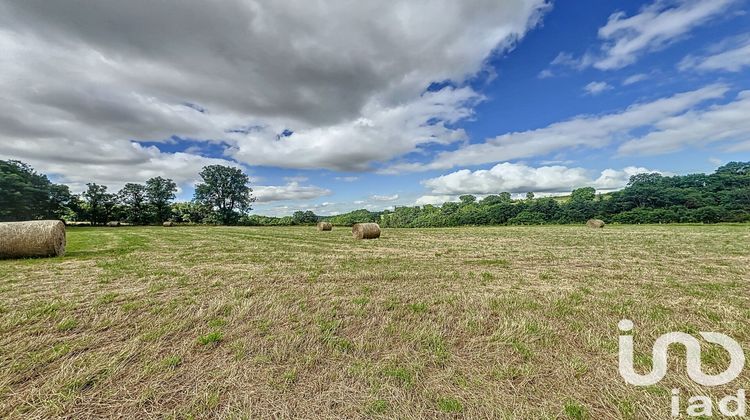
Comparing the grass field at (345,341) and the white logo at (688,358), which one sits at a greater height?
the grass field at (345,341)

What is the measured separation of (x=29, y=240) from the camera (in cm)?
1154

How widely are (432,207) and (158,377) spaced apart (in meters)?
103

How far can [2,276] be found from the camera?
8211 millimetres

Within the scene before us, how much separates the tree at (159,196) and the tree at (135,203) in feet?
5.05

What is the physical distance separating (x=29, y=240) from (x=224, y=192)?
59.1m

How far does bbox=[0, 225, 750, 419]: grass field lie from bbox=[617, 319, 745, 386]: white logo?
10 centimetres

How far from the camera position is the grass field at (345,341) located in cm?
303

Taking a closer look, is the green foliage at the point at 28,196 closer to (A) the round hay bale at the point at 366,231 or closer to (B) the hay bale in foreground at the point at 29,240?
(B) the hay bale in foreground at the point at 29,240

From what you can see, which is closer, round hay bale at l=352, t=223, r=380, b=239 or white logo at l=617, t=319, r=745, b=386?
white logo at l=617, t=319, r=745, b=386

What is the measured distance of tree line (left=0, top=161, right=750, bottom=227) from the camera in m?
48.8

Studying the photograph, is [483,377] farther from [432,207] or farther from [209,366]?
[432,207]

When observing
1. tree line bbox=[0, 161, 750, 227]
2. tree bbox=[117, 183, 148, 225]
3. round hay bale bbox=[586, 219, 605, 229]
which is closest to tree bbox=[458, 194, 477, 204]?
tree line bbox=[0, 161, 750, 227]

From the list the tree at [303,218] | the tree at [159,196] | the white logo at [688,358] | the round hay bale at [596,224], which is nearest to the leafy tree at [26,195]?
the tree at [159,196]

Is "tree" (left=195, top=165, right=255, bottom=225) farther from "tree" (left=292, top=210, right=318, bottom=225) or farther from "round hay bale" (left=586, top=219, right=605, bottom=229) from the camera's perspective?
"round hay bale" (left=586, top=219, right=605, bottom=229)
